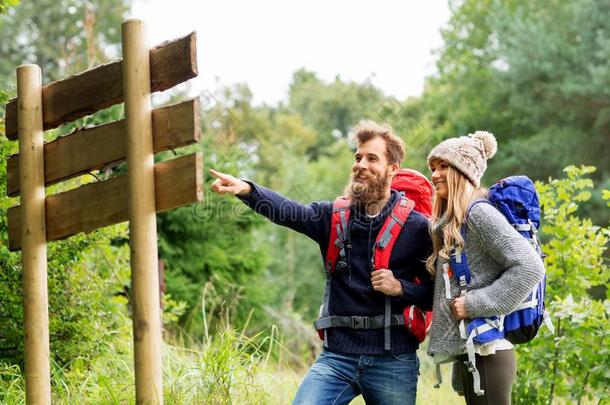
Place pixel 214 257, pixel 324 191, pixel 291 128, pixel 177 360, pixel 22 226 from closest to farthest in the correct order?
pixel 22 226, pixel 177 360, pixel 214 257, pixel 324 191, pixel 291 128

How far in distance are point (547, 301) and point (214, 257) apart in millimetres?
5418

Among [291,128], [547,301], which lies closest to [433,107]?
[291,128]

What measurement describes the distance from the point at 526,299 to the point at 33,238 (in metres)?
2.19

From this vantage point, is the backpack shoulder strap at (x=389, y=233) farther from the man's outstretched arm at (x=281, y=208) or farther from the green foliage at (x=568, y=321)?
the green foliage at (x=568, y=321)

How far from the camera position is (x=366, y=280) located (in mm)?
3635

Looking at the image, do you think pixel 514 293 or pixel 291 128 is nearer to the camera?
pixel 514 293

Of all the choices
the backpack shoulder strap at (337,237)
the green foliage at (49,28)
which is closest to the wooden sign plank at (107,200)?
the backpack shoulder strap at (337,237)

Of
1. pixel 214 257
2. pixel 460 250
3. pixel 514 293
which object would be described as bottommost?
pixel 514 293

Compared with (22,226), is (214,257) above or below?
above

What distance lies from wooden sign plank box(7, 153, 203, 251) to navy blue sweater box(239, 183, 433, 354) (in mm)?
481

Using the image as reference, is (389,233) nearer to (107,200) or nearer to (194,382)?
(107,200)

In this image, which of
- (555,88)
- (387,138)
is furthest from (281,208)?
(555,88)

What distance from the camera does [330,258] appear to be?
372 centimetres

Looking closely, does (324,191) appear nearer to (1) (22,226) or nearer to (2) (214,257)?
(2) (214,257)
